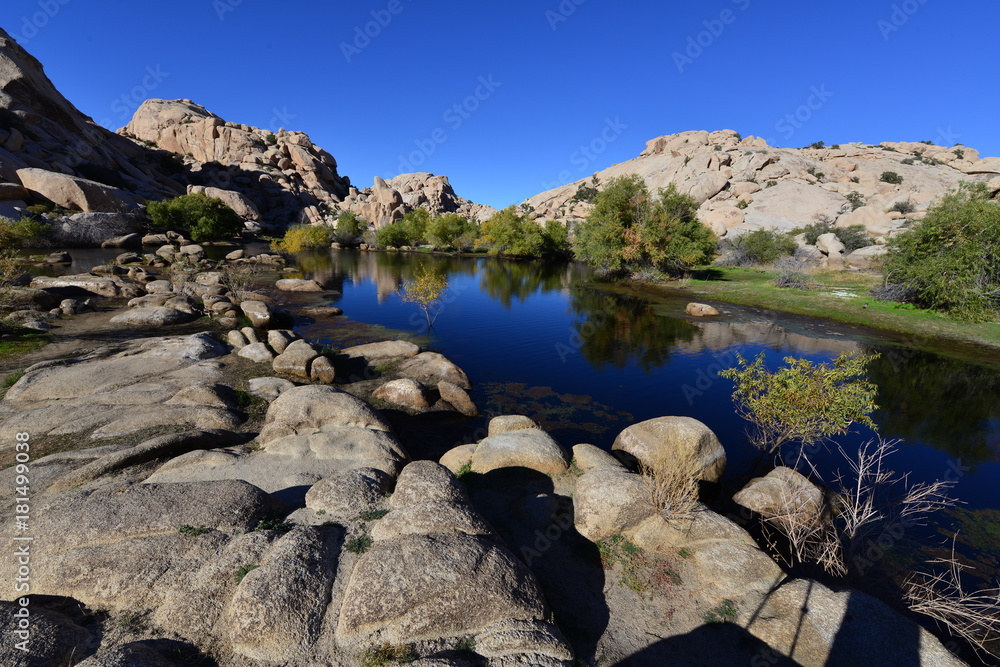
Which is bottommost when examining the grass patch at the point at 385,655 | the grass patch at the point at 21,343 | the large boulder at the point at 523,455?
the grass patch at the point at 21,343

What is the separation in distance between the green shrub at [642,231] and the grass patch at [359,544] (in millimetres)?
51789

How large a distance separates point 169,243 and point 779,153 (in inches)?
6335

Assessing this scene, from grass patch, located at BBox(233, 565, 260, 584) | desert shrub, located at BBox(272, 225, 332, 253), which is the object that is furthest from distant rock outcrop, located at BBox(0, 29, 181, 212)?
grass patch, located at BBox(233, 565, 260, 584)

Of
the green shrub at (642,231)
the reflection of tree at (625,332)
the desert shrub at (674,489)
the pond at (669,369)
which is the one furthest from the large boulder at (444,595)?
the green shrub at (642,231)

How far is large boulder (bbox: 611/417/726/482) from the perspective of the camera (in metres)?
12.9

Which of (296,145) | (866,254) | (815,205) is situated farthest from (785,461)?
(296,145)

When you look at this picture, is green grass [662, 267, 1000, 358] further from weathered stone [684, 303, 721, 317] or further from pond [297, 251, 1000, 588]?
weathered stone [684, 303, 721, 317]

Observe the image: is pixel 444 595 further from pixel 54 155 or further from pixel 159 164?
pixel 159 164

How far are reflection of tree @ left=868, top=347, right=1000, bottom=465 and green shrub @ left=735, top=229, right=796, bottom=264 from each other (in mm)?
44772

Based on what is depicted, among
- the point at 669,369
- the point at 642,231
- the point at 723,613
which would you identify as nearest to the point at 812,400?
the point at 723,613

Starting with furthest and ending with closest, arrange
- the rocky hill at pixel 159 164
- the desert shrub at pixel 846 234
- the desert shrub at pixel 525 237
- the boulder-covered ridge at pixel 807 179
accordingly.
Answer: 1. the boulder-covered ridge at pixel 807 179
2. the desert shrub at pixel 525 237
3. the rocky hill at pixel 159 164
4. the desert shrub at pixel 846 234

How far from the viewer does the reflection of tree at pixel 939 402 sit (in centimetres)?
1681

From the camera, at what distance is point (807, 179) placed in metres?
110

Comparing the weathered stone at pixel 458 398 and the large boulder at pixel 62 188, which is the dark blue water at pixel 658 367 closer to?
the weathered stone at pixel 458 398
